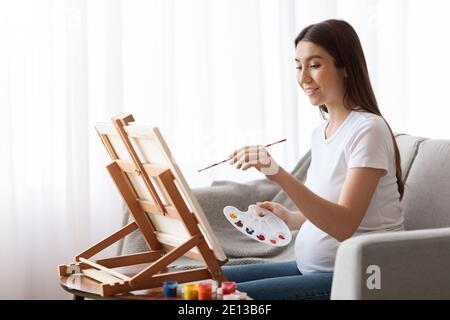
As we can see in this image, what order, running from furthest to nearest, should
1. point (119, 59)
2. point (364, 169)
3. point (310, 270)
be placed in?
point (119, 59)
point (310, 270)
point (364, 169)

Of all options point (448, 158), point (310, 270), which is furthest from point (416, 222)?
point (310, 270)

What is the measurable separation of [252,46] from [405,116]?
80 centimetres

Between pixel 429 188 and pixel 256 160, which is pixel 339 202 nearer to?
pixel 256 160

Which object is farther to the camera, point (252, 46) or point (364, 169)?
point (252, 46)

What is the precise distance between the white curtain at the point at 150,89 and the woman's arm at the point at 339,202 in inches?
61.1

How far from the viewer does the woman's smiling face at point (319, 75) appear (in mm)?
2223

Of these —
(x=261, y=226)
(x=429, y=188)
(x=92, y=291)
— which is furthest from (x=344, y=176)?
(x=92, y=291)

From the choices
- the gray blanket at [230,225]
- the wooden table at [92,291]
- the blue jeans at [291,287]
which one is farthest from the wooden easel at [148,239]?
the gray blanket at [230,225]

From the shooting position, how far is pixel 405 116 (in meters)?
3.86

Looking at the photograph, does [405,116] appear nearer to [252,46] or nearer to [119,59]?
[252,46]

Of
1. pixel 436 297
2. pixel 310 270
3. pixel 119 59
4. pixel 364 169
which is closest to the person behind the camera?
pixel 436 297

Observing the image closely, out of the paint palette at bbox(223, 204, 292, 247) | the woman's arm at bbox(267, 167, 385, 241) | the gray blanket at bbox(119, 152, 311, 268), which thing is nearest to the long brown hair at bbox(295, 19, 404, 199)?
the woman's arm at bbox(267, 167, 385, 241)

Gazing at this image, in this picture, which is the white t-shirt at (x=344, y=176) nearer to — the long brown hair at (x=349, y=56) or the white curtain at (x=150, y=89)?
the long brown hair at (x=349, y=56)

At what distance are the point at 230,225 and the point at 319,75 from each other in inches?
38.3
